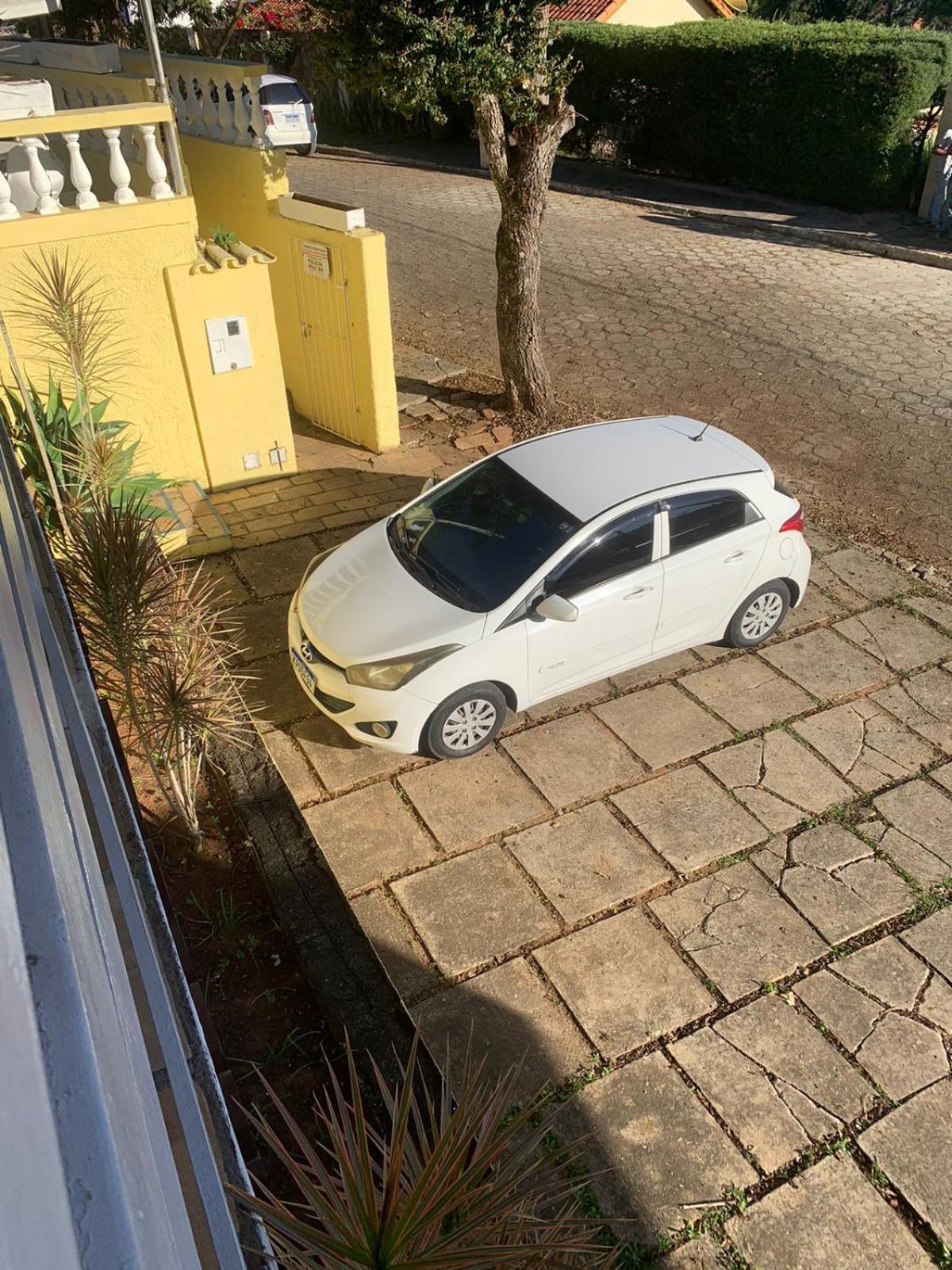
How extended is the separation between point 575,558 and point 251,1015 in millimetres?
3019

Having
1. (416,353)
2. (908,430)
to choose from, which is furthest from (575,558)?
(416,353)

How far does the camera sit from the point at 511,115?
27.2 feet

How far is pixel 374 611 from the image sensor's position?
5543 mm

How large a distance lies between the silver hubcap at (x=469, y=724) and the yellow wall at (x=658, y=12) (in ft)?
78.8

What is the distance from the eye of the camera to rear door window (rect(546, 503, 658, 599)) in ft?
18.2

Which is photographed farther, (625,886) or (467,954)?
(625,886)

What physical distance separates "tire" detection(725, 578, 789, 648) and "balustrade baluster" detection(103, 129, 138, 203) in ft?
18.9

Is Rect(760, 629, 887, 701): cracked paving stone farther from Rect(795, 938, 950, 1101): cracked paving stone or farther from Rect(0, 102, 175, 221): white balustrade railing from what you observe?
Rect(0, 102, 175, 221): white balustrade railing

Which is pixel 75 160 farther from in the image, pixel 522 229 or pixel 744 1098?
pixel 744 1098

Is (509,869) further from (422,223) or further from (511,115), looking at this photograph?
(422,223)

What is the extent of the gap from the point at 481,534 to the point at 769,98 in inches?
672

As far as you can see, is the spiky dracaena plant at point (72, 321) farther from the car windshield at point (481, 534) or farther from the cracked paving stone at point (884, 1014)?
the cracked paving stone at point (884, 1014)

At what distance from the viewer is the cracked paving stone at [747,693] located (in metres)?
5.98

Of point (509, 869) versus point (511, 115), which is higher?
point (511, 115)
